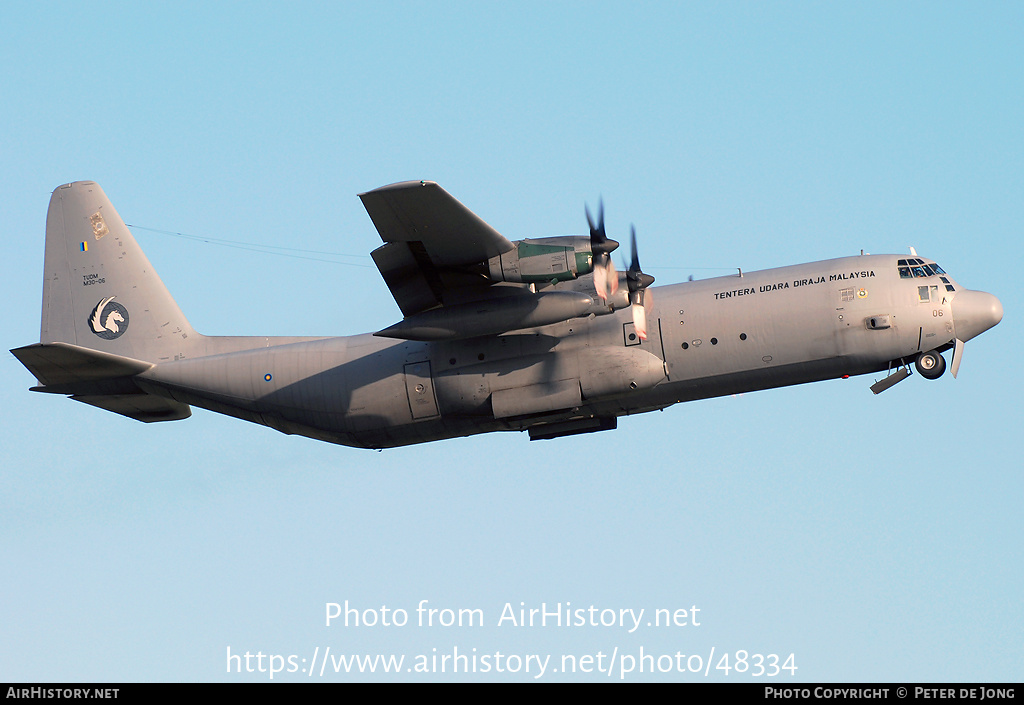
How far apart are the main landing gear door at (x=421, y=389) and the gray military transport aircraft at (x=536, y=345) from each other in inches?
1.1

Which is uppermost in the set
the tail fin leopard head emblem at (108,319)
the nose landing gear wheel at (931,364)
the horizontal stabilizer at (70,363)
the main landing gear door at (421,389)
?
the tail fin leopard head emblem at (108,319)

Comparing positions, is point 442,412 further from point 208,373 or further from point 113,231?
point 113,231

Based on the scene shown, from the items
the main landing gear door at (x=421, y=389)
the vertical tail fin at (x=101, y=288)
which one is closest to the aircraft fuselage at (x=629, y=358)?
the main landing gear door at (x=421, y=389)

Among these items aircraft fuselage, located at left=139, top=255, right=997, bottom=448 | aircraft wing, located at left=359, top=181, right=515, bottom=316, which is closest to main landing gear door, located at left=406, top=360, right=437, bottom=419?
aircraft fuselage, located at left=139, top=255, right=997, bottom=448

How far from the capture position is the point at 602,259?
2023 cm

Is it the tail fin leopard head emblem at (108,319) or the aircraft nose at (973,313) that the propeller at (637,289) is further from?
the tail fin leopard head emblem at (108,319)

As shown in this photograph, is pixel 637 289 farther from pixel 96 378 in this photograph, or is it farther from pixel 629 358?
pixel 96 378

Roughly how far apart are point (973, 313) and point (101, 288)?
17.4 meters

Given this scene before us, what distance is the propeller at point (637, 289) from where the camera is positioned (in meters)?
21.0

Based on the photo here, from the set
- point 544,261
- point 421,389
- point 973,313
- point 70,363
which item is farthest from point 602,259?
point 70,363

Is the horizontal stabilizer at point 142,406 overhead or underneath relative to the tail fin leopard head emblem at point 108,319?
underneath

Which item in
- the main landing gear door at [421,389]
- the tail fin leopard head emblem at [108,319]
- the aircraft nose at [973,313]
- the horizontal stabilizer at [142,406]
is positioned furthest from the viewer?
the tail fin leopard head emblem at [108,319]

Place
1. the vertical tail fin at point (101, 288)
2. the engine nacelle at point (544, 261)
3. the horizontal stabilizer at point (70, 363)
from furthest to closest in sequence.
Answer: the vertical tail fin at point (101, 288) → the horizontal stabilizer at point (70, 363) → the engine nacelle at point (544, 261)
